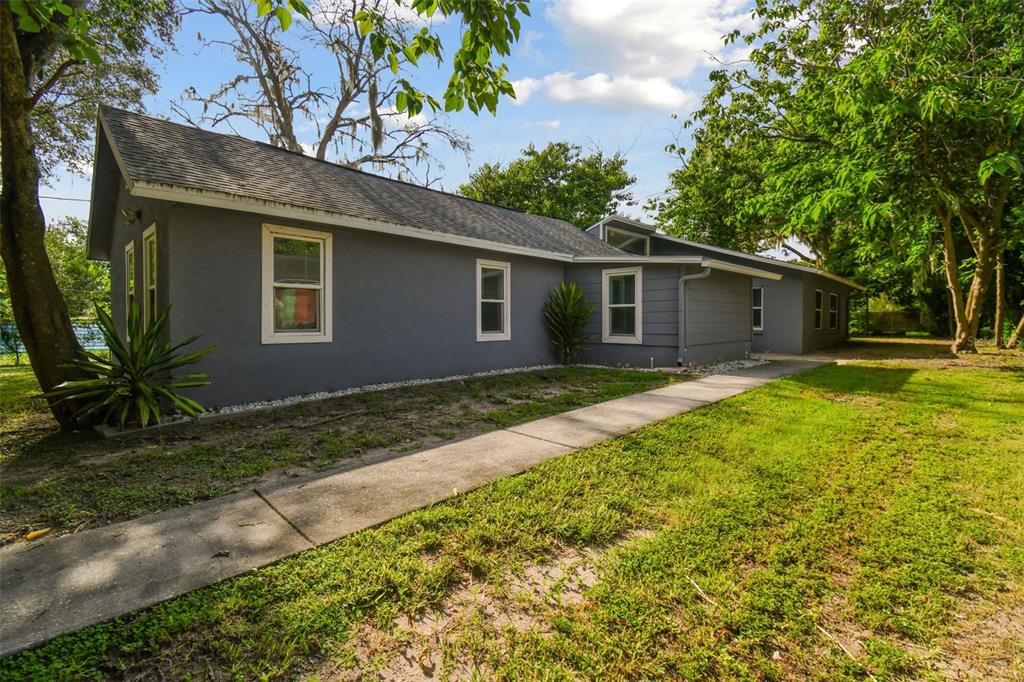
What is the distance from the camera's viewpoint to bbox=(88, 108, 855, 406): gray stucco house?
5484 millimetres

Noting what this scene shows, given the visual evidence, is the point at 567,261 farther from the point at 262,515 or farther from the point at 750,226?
the point at 750,226

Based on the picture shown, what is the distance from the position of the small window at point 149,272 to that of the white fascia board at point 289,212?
96 centimetres

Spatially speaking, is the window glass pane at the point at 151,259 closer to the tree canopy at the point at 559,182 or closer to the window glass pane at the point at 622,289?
the window glass pane at the point at 622,289

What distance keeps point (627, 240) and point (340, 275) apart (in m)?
12.4

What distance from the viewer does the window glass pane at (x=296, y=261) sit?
6.11 meters

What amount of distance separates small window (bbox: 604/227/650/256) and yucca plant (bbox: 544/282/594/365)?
668cm

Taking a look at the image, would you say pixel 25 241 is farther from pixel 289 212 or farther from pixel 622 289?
pixel 622 289

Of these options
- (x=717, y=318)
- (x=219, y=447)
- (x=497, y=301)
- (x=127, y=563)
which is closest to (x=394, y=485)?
(x=127, y=563)

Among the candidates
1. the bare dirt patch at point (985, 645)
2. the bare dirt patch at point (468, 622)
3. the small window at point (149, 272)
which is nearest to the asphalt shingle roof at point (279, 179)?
the small window at point (149, 272)

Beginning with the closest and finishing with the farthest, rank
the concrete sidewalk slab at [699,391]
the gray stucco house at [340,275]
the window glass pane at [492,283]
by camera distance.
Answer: the gray stucco house at [340,275] → the concrete sidewalk slab at [699,391] → the window glass pane at [492,283]

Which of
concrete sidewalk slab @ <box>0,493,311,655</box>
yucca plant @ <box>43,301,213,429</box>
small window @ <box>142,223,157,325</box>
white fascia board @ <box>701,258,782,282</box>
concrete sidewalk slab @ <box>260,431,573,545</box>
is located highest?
white fascia board @ <box>701,258,782,282</box>

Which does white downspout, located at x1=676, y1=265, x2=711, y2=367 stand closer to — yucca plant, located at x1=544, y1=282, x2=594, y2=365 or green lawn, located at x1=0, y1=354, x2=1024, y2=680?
yucca plant, located at x1=544, y1=282, x2=594, y2=365

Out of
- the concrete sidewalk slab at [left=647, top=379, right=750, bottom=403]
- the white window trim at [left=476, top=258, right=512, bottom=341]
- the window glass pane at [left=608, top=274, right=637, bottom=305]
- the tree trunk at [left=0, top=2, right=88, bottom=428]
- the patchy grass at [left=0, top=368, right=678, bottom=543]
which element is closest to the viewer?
the patchy grass at [left=0, top=368, right=678, bottom=543]

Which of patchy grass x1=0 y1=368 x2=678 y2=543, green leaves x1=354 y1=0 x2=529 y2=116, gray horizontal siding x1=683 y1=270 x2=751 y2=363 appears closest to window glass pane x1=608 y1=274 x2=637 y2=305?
gray horizontal siding x1=683 y1=270 x2=751 y2=363
